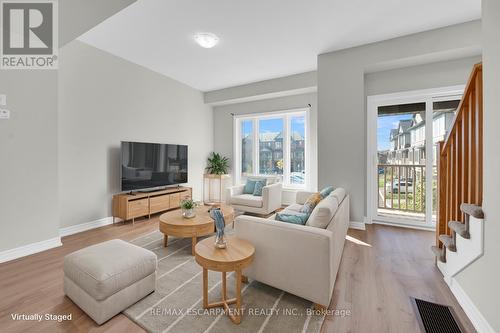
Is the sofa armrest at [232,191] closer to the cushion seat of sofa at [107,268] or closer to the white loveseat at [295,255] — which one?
the white loveseat at [295,255]

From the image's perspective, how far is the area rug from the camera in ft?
4.97

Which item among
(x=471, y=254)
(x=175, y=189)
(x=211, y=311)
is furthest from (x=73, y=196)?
(x=471, y=254)

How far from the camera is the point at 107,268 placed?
159 centimetres

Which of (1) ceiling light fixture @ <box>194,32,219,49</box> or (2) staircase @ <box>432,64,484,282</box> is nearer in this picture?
(2) staircase @ <box>432,64,484,282</box>

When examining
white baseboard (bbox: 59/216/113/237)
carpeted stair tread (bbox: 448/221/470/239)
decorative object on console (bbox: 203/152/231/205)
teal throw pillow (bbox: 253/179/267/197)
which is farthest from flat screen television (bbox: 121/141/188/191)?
carpeted stair tread (bbox: 448/221/470/239)

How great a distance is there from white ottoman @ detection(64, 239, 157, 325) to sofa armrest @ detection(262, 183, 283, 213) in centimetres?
258

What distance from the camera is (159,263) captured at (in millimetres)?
2434

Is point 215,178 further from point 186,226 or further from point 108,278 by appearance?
point 108,278

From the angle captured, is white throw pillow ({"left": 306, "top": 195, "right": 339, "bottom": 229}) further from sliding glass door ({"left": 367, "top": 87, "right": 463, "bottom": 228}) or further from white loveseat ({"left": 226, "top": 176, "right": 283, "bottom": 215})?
sliding glass door ({"left": 367, "top": 87, "right": 463, "bottom": 228})

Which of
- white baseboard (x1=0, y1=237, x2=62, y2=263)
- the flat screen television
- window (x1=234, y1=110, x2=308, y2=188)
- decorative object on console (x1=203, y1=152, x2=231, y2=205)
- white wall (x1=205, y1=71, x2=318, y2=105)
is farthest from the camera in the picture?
decorative object on console (x1=203, y1=152, x2=231, y2=205)

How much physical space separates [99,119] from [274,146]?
12.2ft

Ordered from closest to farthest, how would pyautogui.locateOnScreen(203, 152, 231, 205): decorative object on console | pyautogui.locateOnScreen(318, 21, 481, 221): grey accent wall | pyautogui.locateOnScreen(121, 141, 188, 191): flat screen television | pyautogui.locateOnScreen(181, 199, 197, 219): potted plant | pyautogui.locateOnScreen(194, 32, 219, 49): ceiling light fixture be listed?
1. pyautogui.locateOnScreen(181, 199, 197, 219): potted plant
2. pyautogui.locateOnScreen(194, 32, 219, 49): ceiling light fixture
3. pyautogui.locateOnScreen(318, 21, 481, 221): grey accent wall
4. pyautogui.locateOnScreen(121, 141, 188, 191): flat screen television
5. pyautogui.locateOnScreen(203, 152, 231, 205): decorative object on console

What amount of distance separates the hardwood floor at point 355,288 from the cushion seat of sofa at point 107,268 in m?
0.25

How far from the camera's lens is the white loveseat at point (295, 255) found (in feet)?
5.29
